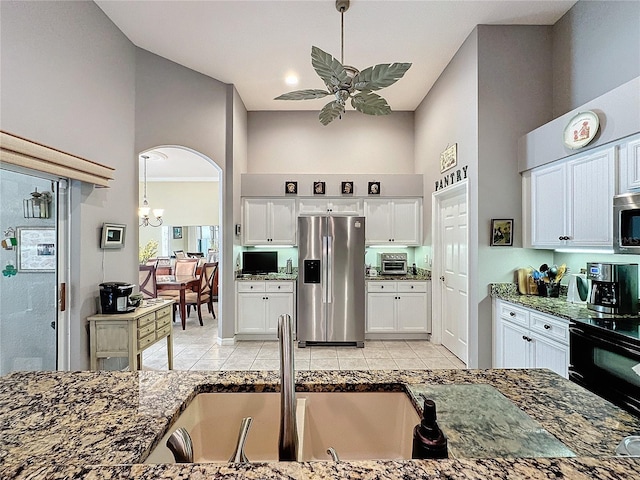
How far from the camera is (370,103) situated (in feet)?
7.71

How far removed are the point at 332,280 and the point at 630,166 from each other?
3242 millimetres

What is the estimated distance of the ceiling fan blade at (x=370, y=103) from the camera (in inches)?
91.1

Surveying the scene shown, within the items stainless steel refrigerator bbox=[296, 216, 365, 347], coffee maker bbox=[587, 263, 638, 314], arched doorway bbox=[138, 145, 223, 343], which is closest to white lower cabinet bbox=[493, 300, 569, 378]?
coffee maker bbox=[587, 263, 638, 314]

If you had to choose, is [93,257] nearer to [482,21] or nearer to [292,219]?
[292,219]

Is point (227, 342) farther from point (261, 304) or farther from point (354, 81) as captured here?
point (354, 81)

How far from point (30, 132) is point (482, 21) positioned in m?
4.00

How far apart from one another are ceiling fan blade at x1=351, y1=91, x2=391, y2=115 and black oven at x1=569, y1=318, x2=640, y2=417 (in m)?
1.95

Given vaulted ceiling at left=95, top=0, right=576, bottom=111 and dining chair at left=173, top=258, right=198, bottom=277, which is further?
dining chair at left=173, top=258, right=198, bottom=277


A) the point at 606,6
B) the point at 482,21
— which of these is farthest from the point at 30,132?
the point at 606,6

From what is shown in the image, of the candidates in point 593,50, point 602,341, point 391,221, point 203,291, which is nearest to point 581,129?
point 593,50

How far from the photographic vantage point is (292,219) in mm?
5184

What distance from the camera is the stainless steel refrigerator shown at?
4.65 m

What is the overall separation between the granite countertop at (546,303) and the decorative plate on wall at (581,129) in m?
1.24

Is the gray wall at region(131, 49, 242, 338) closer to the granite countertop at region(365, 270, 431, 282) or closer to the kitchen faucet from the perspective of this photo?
the granite countertop at region(365, 270, 431, 282)
